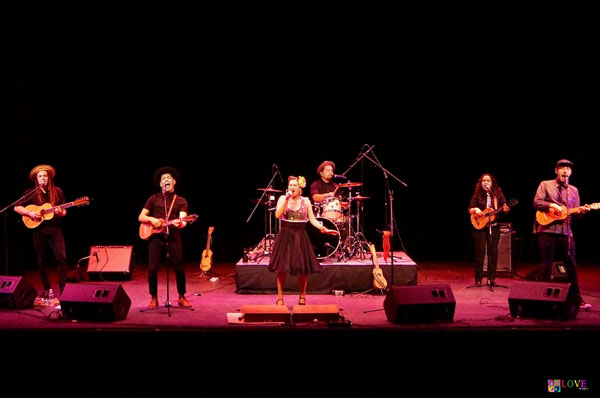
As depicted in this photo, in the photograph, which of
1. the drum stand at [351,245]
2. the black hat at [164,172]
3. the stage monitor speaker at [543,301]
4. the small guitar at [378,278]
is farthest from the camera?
the drum stand at [351,245]

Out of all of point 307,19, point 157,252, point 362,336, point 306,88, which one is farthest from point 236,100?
point 362,336

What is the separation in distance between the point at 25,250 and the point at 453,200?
34.7 ft

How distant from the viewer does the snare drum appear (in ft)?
34.8

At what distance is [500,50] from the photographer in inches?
477

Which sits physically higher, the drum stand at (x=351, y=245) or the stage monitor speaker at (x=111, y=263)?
the drum stand at (x=351, y=245)

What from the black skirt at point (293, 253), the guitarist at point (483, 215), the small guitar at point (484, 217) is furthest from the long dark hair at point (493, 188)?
the black skirt at point (293, 253)

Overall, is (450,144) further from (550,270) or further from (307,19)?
(550,270)

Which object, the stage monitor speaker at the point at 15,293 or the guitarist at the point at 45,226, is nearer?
the stage monitor speaker at the point at 15,293

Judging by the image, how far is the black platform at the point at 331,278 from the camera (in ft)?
33.5

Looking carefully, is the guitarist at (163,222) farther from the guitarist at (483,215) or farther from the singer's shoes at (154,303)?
the guitarist at (483,215)

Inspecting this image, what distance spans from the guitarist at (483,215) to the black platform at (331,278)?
52.0 inches

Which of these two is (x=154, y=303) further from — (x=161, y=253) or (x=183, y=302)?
(x=161, y=253)

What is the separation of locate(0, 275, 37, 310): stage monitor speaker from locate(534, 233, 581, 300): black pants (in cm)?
744

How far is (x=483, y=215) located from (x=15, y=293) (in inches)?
298
